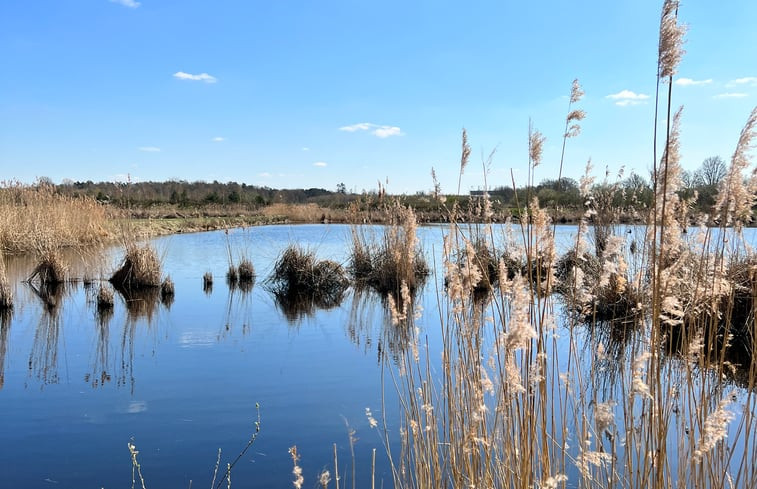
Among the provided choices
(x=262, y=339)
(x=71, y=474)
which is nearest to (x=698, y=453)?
(x=71, y=474)

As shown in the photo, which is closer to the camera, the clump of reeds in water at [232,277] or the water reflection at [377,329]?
the water reflection at [377,329]

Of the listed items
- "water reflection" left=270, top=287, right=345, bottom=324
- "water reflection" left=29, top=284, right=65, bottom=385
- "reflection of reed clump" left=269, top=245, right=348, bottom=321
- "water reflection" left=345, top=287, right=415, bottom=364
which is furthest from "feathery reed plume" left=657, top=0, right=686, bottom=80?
"reflection of reed clump" left=269, top=245, right=348, bottom=321

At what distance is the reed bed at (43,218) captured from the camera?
1236cm

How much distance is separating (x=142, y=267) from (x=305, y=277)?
2629mm

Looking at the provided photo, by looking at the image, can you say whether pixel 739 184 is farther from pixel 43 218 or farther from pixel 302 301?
pixel 43 218

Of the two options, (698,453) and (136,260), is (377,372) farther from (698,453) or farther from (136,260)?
(136,260)

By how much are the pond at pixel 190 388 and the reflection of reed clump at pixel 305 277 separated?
1267 mm

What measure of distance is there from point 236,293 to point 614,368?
20.2ft

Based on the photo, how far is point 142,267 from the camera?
352 inches

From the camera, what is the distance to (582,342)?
572 centimetres

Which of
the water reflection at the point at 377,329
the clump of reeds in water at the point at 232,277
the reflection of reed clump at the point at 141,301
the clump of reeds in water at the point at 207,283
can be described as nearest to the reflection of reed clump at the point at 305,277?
the clump of reeds in water at the point at 232,277

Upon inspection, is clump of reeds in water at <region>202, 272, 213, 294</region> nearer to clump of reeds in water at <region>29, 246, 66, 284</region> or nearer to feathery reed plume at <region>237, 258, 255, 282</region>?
feathery reed plume at <region>237, 258, 255, 282</region>

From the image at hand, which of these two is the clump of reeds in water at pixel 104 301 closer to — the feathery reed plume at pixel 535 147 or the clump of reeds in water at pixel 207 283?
the clump of reeds in water at pixel 207 283

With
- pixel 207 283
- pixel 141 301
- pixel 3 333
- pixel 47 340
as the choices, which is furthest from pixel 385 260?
pixel 3 333
